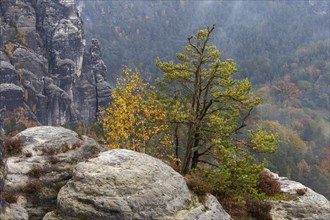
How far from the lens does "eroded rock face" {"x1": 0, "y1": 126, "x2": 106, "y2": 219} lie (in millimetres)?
17234

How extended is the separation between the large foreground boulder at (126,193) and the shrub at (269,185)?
319 inches

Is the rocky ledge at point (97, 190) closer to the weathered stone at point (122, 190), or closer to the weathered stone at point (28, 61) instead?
the weathered stone at point (122, 190)

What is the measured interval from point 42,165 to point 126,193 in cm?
581

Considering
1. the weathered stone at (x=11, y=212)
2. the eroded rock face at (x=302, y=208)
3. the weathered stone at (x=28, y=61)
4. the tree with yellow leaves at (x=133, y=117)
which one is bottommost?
the eroded rock face at (x=302, y=208)

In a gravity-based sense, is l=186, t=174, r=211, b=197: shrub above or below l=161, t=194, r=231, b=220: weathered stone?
above

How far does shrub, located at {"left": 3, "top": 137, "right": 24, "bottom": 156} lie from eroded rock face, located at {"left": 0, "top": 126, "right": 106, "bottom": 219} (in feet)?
0.59

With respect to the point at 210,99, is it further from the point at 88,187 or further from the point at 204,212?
the point at 88,187

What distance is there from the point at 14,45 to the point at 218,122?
11710 centimetres

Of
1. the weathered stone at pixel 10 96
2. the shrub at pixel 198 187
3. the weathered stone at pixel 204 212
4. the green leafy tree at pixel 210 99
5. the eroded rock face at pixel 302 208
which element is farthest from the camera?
the weathered stone at pixel 10 96

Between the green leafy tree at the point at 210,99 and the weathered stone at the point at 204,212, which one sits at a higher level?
the green leafy tree at the point at 210,99

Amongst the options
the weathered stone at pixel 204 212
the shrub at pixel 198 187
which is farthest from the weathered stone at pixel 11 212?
the shrub at pixel 198 187

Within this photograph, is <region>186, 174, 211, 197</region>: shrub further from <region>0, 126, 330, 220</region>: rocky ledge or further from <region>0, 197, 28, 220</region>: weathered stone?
<region>0, 197, 28, 220</region>: weathered stone

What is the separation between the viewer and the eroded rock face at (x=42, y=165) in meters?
17.2

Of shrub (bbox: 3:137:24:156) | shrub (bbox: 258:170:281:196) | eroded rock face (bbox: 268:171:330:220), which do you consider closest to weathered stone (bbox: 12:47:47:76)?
shrub (bbox: 3:137:24:156)
